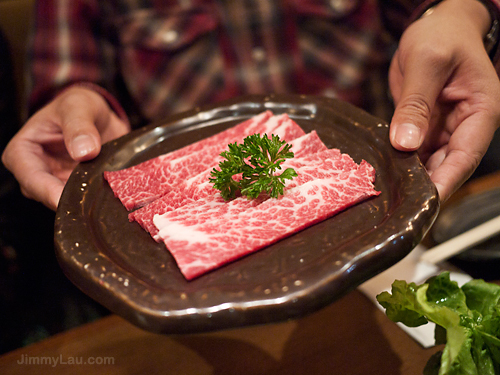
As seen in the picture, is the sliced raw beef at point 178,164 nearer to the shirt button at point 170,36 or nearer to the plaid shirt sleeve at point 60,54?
the plaid shirt sleeve at point 60,54

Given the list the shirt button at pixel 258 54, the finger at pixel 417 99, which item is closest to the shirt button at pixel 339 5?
the shirt button at pixel 258 54

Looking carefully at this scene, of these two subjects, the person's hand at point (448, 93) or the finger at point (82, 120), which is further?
the finger at point (82, 120)

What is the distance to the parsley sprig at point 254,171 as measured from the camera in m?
1.62

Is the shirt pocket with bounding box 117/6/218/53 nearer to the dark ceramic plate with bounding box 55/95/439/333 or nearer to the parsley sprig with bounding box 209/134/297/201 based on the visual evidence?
the dark ceramic plate with bounding box 55/95/439/333

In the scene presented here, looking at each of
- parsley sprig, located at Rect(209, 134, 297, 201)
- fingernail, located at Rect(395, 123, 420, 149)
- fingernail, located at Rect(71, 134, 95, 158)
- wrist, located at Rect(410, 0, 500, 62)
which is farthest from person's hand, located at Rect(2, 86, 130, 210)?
wrist, located at Rect(410, 0, 500, 62)

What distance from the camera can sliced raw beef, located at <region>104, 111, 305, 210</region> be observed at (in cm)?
180

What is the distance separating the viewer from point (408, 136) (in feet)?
5.52

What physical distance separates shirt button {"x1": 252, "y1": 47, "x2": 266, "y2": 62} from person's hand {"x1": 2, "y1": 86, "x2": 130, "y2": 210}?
3.58 feet

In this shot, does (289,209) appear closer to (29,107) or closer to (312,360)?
(312,360)

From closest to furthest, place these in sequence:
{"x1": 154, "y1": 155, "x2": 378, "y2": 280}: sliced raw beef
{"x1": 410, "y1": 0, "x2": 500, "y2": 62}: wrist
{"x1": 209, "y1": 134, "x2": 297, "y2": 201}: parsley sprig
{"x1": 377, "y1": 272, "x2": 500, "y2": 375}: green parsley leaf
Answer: {"x1": 377, "y1": 272, "x2": 500, "y2": 375}: green parsley leaf → {"x1": 154, "y1": 155, "x2": 378, "y2": 280}: sliced raw beef → {"x1": 209, "y1": 134, "x2": 297, "y2": 201}: parsley sprig → {"x1": 410, "y1": 0, "x2": 500, "y2": 62}: wrist

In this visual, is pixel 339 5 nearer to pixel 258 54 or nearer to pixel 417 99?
pixel 258 54

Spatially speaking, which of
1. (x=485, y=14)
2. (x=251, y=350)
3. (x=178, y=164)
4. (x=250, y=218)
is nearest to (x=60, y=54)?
(x=178, y=164)

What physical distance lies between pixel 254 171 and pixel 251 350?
0.86 metres

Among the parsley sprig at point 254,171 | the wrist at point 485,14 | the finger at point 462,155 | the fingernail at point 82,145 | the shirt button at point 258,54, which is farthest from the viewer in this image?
the shirt button at point 258,54
